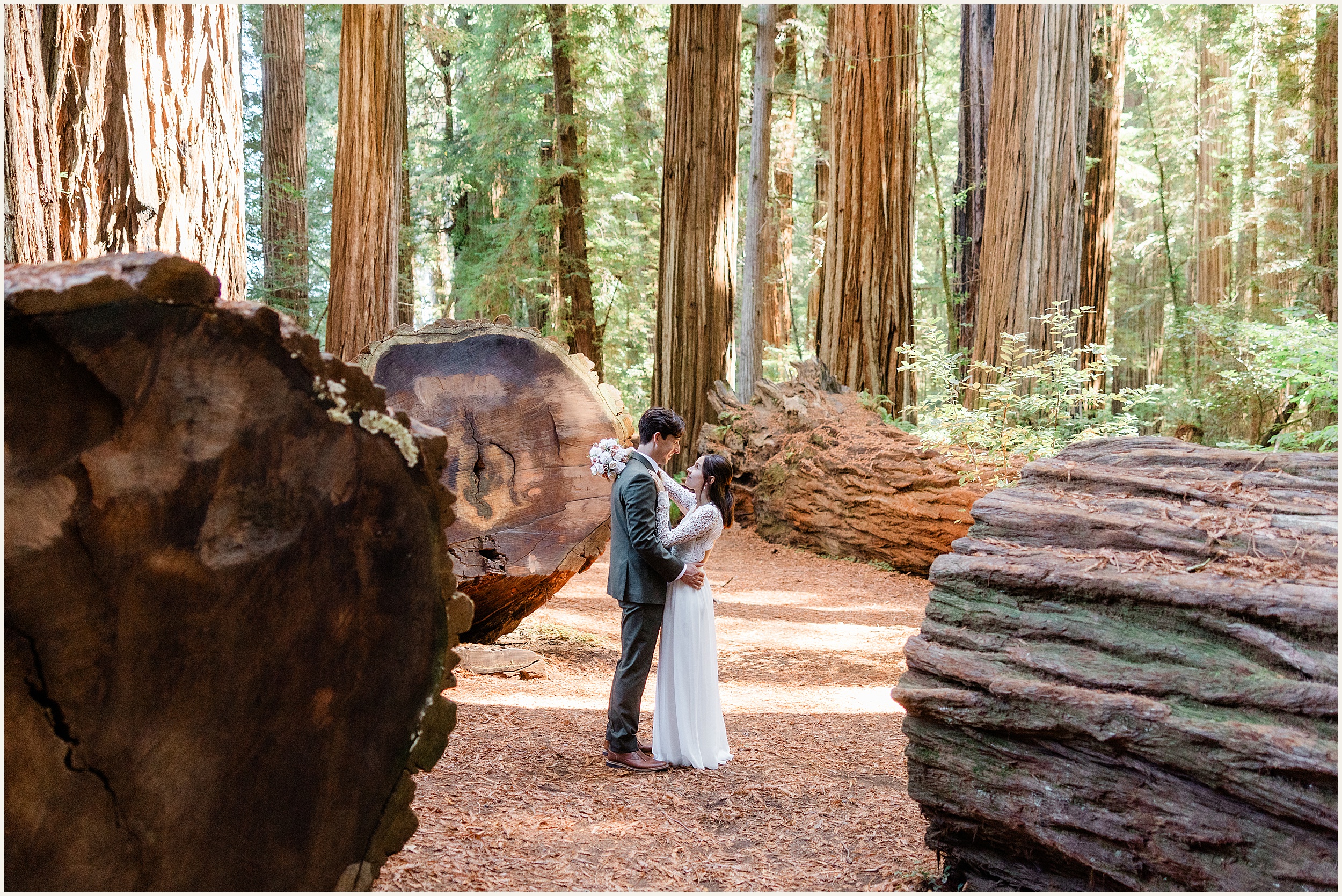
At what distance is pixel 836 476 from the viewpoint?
10031mm

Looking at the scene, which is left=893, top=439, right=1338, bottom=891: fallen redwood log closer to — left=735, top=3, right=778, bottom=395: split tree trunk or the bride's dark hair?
the bride's dark hair

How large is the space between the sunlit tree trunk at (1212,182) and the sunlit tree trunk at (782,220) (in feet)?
24.4

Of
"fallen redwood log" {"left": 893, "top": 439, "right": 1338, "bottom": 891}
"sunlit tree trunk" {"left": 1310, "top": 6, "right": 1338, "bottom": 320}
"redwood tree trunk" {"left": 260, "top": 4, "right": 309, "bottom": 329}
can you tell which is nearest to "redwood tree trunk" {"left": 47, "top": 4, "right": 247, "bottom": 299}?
"fallen redwood log" {"left": 893, "top": 439, "right": 1338, "bottom": 891}

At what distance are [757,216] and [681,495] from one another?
10028 mm

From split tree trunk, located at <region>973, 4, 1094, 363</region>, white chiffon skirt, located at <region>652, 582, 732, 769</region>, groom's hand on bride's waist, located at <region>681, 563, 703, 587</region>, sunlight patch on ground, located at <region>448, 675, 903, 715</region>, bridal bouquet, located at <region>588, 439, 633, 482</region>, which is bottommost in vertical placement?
sunlight patch on ground, located at <region>448, 675, 903, 715</region>

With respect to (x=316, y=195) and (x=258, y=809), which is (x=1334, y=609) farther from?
(x=316, y=195)

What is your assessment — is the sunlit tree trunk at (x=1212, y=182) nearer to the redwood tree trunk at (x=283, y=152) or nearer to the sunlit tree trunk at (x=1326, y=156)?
the sunlit tree trunk at (x=1326, y=156)

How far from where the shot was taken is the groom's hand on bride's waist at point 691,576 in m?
4.61

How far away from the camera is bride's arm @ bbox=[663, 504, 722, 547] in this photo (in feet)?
15.2

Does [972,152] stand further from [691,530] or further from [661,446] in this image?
[691,530]

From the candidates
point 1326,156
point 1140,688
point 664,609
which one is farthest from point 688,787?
point 1326,156

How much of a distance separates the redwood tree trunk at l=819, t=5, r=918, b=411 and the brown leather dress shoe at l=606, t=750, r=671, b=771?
8.25 metres

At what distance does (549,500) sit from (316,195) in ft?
41.6

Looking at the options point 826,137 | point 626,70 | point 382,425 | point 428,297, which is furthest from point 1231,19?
point 428,297
